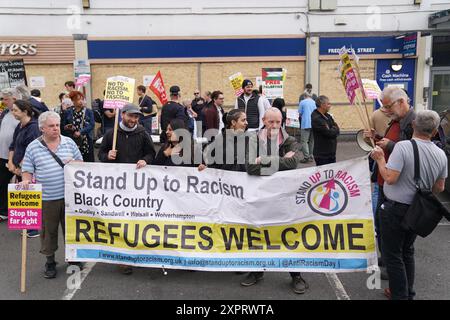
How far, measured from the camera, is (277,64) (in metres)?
15.2

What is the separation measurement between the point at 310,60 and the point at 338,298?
1188 centimetres

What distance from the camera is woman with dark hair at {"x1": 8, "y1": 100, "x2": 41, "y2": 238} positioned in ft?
19.5

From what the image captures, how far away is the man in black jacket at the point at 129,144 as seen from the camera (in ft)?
16.6

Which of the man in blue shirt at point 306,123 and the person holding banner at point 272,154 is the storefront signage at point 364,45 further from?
the person holding banner at point 272,154

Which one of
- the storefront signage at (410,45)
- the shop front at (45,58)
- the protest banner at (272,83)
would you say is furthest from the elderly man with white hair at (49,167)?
the storefront signage at (410,45)

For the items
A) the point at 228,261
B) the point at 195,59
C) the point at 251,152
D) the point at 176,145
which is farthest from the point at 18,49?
the point at 228,261

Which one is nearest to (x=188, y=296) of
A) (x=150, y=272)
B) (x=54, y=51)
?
(x=150, y=272)

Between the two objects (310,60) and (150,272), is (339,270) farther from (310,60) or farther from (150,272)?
(310,60)

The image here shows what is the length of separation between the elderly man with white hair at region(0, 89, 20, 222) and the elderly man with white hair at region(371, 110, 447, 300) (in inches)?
213

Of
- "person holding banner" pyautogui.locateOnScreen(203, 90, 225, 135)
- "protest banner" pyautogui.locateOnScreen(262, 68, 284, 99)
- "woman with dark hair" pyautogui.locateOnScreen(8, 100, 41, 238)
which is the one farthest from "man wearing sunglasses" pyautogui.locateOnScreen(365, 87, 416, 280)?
"protest banner" pyautogui.locateOnScreen(262, 68, 284, 99)

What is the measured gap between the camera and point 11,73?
403 inches

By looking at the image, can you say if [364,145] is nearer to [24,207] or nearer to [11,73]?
[24,207]

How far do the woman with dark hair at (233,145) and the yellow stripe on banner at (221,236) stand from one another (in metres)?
0.69

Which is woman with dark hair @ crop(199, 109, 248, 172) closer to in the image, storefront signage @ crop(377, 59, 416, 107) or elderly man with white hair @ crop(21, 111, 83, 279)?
elderly man with white hair @ crop(21, 111, 83, 279)
